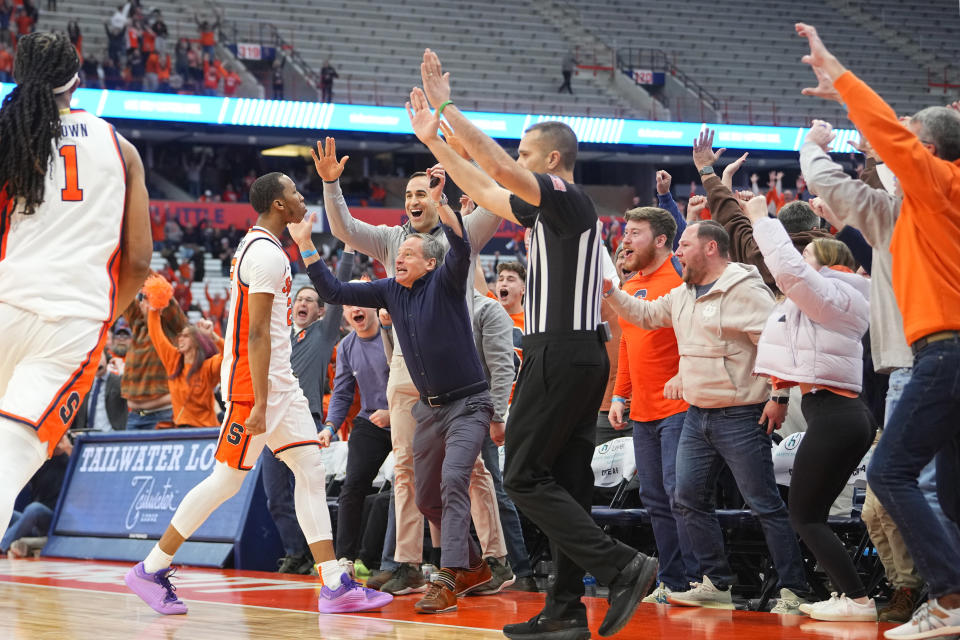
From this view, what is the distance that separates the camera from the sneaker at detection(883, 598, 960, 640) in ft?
13.5

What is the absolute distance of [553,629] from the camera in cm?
453

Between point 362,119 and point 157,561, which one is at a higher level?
point 362,119

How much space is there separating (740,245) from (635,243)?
0.65 meters

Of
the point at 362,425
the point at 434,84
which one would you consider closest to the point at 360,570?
the point at 362,425

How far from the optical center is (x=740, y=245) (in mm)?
6746

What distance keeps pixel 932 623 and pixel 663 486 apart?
2.23 meters

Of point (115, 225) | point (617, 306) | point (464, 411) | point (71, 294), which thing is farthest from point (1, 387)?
point (617, 306)

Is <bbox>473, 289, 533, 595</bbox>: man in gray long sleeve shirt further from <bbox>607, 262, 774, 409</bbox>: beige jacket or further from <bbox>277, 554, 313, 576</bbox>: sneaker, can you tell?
<bbox>277, 554, 313, 576</bbox>: sneaker

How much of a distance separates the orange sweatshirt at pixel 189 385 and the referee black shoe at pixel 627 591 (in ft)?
19.1

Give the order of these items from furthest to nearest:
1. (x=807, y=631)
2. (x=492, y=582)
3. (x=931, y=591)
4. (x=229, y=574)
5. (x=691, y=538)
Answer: (x=229, y=574)
(x=492, y=582)
(x=691, y=538)
(x=807, y=631)
(x=931, y=591)

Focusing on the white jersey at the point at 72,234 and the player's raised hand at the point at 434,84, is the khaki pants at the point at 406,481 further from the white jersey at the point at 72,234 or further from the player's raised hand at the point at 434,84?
the white jersey at the point at 72,234

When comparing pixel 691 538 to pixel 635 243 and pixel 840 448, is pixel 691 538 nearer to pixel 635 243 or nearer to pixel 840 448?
pixel 840 448

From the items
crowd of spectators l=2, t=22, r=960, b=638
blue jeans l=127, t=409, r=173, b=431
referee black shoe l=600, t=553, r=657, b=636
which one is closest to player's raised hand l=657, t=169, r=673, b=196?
crowd of spectators l=2, t=22, r=960, b=638

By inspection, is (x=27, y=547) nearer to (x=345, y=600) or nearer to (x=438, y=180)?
(x=345, y=600)
